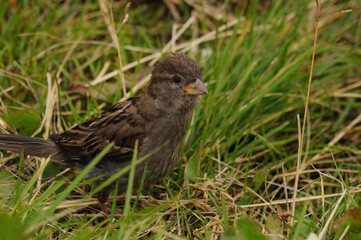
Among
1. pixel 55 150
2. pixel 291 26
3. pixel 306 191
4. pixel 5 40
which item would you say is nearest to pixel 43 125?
pixel 55 150

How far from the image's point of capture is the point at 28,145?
3.10m

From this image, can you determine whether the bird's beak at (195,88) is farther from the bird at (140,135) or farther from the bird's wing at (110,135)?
the bird's wing at (110,135)

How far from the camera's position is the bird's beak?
9.92 feet

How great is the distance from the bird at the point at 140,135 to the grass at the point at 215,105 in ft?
0.53

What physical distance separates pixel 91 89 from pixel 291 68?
5.54 ft

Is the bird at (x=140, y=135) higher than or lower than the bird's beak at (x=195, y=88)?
lower

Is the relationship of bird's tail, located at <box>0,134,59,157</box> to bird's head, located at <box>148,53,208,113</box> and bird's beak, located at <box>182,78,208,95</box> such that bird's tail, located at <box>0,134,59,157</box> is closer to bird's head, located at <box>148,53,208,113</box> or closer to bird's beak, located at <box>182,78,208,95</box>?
bird's head, located at <box>148,53,208,113</box>

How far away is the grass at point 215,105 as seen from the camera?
298 cm

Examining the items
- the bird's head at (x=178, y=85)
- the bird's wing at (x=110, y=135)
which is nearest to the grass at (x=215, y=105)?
the bird's wing at (x=110, y=135)

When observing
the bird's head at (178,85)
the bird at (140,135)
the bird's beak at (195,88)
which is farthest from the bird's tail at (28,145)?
the bird's beak at (195,88)

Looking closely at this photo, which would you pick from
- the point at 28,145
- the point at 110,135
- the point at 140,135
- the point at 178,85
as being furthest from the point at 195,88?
the point at 28,145

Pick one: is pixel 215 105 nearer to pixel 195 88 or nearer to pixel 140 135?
pixel 195 88

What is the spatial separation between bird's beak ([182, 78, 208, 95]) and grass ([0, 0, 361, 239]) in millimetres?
509

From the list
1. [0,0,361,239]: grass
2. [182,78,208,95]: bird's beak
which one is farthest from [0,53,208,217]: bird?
[0,0,361,239]: grass
